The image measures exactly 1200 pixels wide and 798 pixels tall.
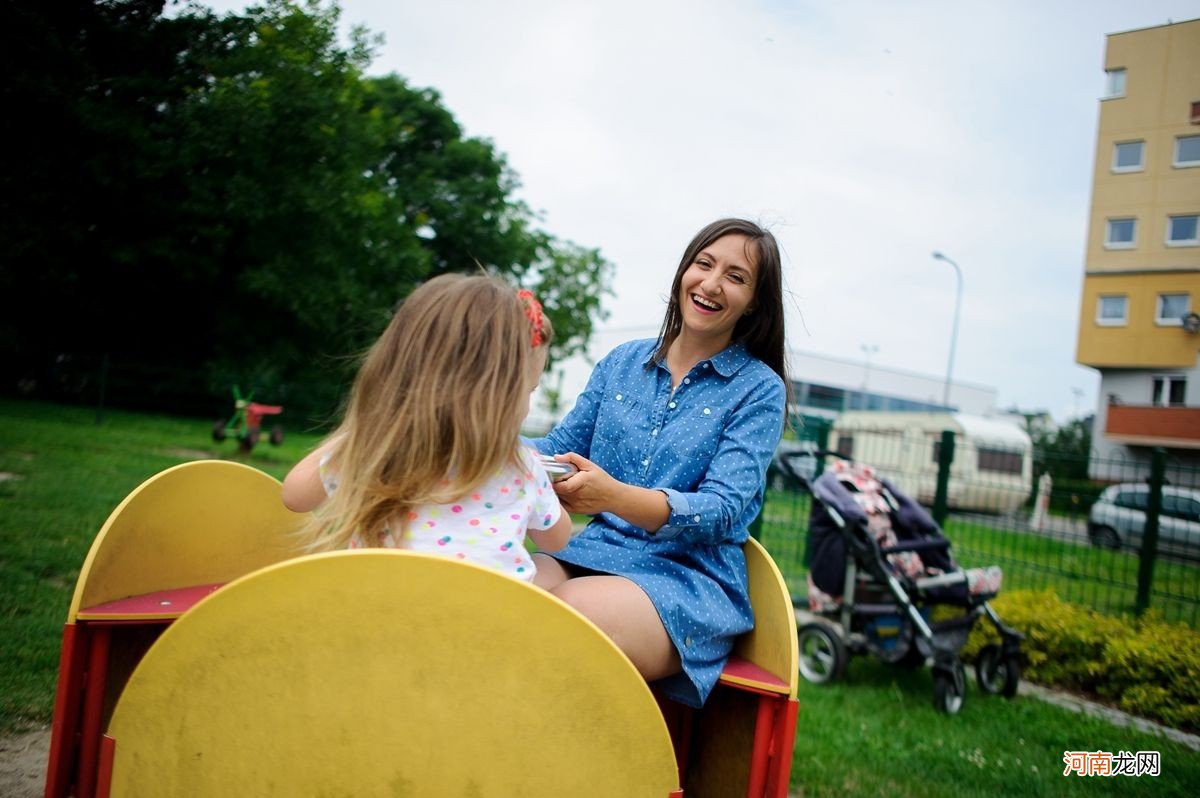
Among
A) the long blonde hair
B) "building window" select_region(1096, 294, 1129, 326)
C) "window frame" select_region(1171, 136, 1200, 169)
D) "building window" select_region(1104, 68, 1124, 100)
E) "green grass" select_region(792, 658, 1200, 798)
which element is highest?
"building window" select_region(1104, 68, 1124, 100)

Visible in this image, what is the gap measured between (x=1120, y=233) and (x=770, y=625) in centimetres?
315

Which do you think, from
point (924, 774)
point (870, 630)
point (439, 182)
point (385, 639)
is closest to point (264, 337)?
point (439, 182)

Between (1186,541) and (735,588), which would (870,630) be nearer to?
(1186,541)

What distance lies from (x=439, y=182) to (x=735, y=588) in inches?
815

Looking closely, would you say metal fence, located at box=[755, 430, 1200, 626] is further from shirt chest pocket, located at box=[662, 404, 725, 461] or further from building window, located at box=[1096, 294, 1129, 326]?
shirt chest pocket, located at box=[662, 404, 725, 461]

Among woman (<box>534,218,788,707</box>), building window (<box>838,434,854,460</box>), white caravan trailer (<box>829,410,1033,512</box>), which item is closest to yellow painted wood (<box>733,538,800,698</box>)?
woman (<box>534,218,788,707</box>)

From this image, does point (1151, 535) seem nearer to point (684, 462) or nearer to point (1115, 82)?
point (1115, 82)

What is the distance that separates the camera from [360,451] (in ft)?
4.47

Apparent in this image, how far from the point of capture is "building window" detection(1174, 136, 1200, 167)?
3.43 meters

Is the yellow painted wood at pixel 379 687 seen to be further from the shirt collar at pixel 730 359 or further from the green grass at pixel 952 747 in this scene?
the green grass at pixel 952 747

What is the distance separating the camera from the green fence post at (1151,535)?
202 inches

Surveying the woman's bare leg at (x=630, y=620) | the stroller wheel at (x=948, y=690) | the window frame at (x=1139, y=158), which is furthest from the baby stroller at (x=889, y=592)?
the woman's bare leg at (x=630, y=620)

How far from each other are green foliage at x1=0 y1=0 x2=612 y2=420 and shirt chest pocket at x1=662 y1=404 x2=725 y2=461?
29.6 inches

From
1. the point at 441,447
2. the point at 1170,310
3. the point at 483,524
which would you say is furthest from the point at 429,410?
the point at 1170,310
